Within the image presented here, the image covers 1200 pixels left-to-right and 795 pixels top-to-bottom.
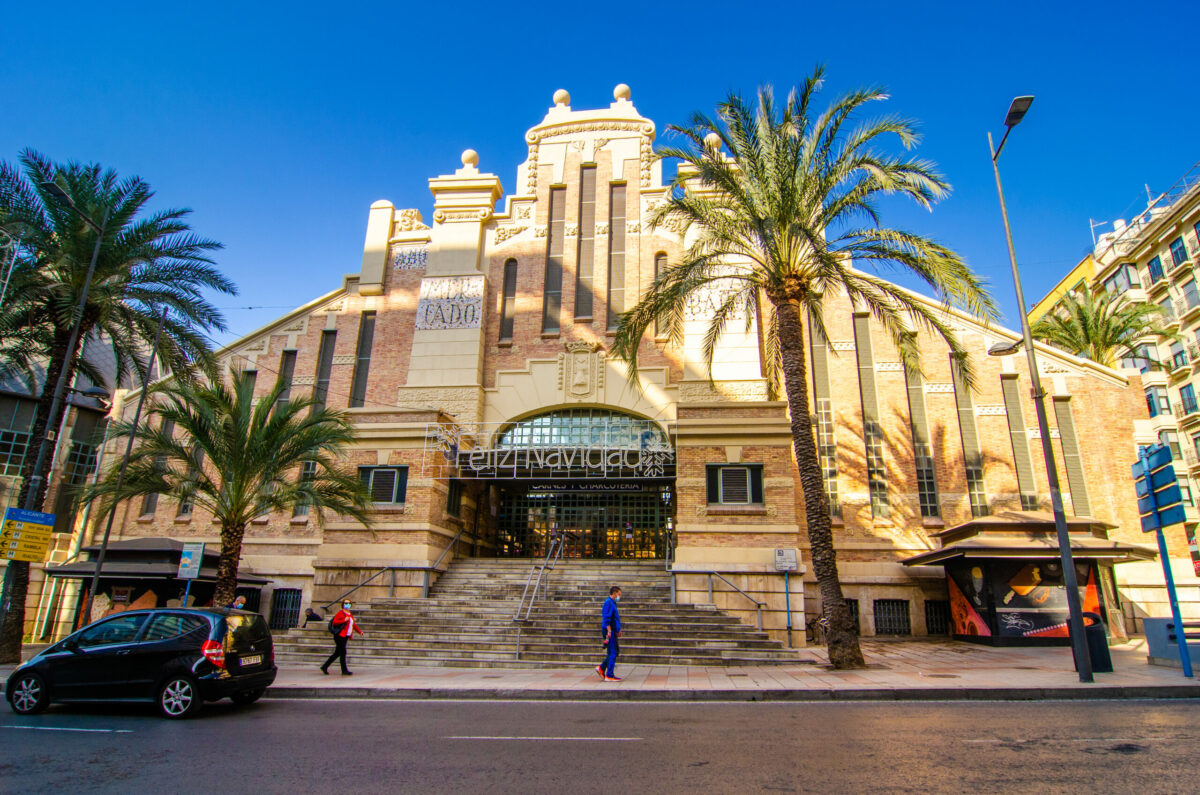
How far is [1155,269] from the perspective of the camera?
1560 inches

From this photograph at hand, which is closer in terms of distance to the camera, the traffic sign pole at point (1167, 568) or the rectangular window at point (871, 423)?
the traffic sign pole at point (1167, 568)

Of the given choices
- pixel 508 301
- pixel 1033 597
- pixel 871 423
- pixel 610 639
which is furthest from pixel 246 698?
pixel 871 423

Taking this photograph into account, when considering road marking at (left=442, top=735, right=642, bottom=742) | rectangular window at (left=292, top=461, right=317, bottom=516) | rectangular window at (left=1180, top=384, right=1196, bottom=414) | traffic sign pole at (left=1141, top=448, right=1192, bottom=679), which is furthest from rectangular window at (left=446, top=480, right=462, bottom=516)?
rectangular window at (left=1180, top=384, right=1196, bottom=414)

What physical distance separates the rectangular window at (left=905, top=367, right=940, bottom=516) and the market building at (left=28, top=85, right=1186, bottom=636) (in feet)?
0.22

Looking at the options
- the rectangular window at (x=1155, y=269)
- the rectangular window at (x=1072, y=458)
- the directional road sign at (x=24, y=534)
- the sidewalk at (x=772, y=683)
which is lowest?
the sidewalk at (x=772, y=683)

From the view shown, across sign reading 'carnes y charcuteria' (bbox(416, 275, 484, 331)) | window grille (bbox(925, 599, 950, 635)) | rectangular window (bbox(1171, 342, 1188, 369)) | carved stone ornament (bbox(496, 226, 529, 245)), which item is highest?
rectangular window (bbox(1171, 342, 1188, 369))

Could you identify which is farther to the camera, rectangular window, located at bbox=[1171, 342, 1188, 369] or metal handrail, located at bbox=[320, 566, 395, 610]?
rectangular window, located at bbox=[1171, 342, 1188, 369]

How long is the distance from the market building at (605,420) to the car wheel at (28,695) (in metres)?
9.86

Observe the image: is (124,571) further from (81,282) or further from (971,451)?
(971,451)

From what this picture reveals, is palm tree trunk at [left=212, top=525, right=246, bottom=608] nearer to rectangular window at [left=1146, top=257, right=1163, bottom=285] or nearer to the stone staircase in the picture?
the stone staircase

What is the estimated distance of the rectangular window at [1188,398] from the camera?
3744 centimetres

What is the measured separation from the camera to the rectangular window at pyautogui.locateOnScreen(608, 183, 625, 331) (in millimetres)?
24359

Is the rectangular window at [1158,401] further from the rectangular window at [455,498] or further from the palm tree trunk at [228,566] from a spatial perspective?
the palm tree trunk at [228,566]

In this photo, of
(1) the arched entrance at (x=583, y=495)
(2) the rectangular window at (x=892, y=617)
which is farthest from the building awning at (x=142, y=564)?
(2) the rectangular window at (x=892, y=617)
